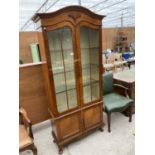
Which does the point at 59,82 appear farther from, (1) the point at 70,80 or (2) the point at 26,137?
(2) the point at 26,137

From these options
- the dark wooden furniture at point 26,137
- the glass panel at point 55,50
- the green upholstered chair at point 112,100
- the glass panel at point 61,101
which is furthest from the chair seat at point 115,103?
the dark wooden furniture at point 26,137

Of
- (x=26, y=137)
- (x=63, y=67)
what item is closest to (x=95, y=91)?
(x=63, y=67)

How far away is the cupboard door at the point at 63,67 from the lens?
1765mm

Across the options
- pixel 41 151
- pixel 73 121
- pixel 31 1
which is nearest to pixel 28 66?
pixel 73 121

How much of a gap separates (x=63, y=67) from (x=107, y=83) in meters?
1.09

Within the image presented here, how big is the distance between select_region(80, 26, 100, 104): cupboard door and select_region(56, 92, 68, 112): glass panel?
0.29 metres

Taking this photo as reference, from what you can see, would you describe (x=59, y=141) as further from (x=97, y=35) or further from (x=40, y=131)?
(x=97, y=35)

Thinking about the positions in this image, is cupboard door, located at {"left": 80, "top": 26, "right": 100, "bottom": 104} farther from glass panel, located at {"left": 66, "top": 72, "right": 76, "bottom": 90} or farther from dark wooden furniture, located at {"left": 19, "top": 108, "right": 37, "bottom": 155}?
dark wooden furniture, located at {"left": 19, "top": 108, "right": 37, "bottom": 155}

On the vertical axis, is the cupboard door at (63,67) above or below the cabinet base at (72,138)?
above

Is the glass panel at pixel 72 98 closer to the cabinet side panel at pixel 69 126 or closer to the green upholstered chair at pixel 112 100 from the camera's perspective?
the cabinet side panel at pixel 69 126

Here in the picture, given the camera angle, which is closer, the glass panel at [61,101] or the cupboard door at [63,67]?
the cupboard door at [63,67]

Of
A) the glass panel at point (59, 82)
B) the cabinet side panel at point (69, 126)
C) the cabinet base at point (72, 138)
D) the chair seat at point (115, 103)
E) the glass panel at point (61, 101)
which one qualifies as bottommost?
the cabinet base at point (72, 138)
